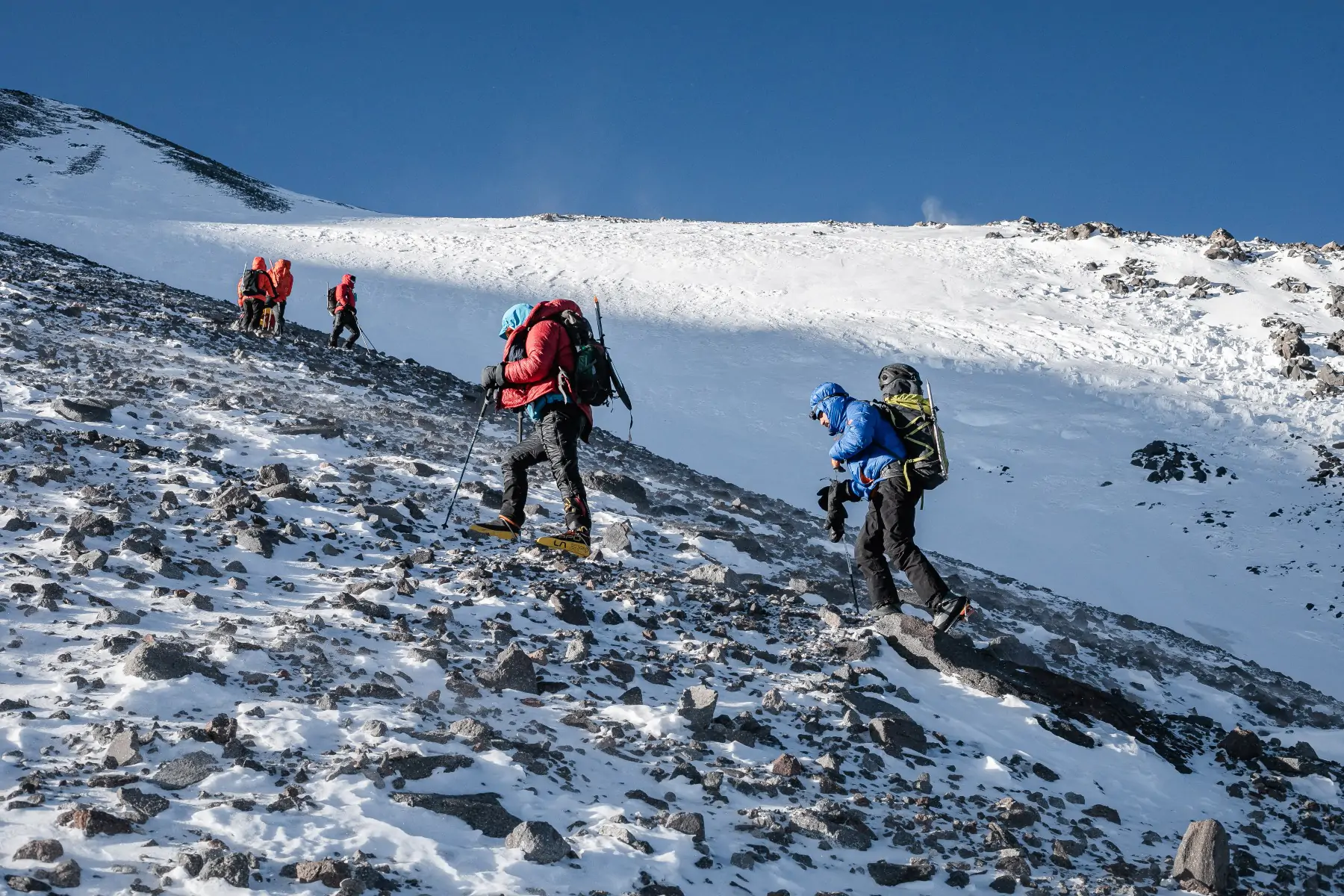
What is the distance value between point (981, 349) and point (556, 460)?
19985 mm

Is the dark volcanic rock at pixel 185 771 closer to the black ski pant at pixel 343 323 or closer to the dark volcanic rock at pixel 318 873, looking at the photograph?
the dark volcanic rock at pixel 318 873

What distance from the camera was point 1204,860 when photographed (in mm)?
4422

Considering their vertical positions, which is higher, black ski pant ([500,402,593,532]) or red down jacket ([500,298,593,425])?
red down jacket ([500,298,593,425])

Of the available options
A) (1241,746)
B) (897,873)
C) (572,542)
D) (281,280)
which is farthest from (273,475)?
(281,280)

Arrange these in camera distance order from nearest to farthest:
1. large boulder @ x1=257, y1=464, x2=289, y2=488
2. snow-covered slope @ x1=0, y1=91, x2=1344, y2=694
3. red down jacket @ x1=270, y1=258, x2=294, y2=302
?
large boulder @ x1=257, y1=464, x2=289, y2=488 → snow-covered slope @ x1=0, y1=91, x2=1344, y2=694 → red down jacket @ x1=270, y1=258, x2=294, y2=302

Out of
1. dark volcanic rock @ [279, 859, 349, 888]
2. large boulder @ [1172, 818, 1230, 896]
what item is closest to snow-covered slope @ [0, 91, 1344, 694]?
large boulder @ [1172, 818, 1230, 896]

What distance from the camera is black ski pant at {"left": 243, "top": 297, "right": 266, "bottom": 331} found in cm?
1591

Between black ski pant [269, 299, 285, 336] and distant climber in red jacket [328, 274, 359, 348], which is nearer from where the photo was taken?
black ski pant [269, 299, 285, 336]

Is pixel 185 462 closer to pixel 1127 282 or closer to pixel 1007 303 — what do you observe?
pixel 1007 303

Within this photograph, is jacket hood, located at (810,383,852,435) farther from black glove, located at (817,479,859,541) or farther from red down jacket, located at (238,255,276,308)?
red down jacket, located at (238,255,276,308)

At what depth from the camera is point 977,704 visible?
20.6ft

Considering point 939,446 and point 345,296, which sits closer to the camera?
point 939,446

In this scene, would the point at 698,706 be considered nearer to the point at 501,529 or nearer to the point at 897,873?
the point at 897,873

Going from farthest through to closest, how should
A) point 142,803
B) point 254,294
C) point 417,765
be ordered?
point 254,294, point 417,765, point 142,803
